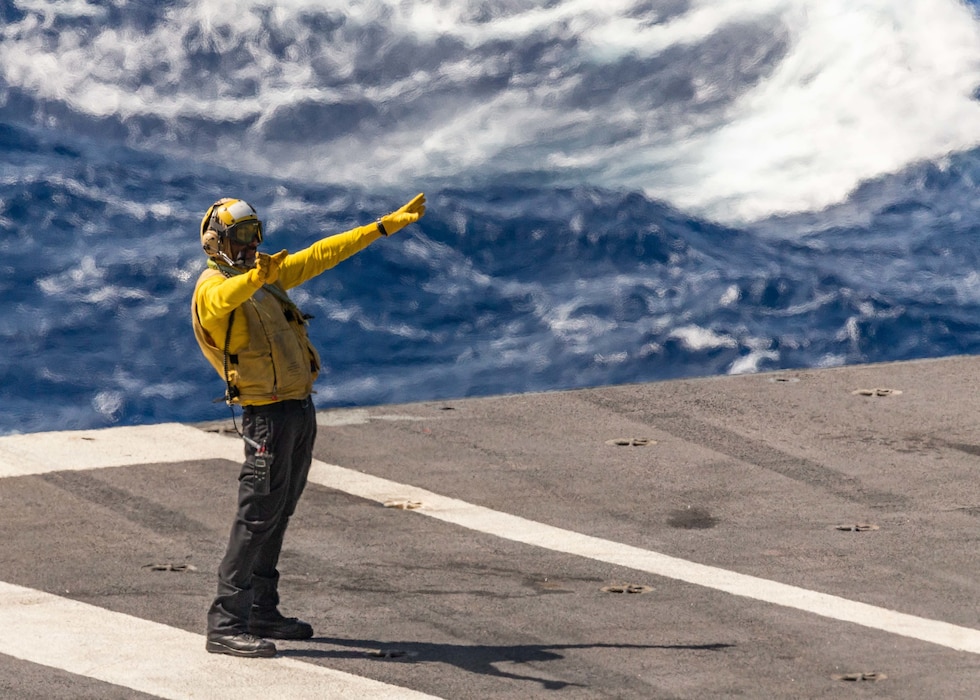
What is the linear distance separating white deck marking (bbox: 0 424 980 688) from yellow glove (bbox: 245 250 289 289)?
Answer: 8.92 feet

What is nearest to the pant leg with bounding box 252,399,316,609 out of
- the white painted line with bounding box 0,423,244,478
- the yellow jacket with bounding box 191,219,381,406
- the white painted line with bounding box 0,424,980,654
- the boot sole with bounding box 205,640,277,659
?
the yellow jacket with bounding box 191,219,381,406

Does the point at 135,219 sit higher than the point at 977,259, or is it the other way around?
the point at 135,219

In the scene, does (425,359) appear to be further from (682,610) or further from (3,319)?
(682,610)

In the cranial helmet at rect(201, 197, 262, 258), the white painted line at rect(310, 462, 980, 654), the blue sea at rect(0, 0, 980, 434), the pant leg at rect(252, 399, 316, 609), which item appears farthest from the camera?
the blue sea at rect(0, 0, 980, 434)

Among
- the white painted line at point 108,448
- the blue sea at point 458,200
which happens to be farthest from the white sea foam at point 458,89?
the white painted line at point 108,448

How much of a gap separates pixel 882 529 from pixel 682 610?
1842 millimetres

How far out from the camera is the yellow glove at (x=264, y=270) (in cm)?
646

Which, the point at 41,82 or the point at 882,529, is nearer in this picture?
the point at 882,529

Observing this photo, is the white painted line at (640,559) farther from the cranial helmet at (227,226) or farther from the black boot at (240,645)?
the cranial helmet at (227,226)

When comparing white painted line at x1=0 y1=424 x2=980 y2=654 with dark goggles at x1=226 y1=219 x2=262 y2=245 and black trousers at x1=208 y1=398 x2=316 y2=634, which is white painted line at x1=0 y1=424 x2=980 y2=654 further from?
dark goggles at x1=226 y1=219 x2=262 y2=245

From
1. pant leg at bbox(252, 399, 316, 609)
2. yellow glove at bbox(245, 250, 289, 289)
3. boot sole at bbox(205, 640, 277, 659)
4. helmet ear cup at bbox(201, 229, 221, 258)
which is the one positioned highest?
helmet ear cup at bbox(201, 229, 221, 258)

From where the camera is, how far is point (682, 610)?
7621mm

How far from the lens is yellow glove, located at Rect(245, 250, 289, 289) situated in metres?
6.46

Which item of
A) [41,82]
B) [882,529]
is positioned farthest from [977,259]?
[882,529]
